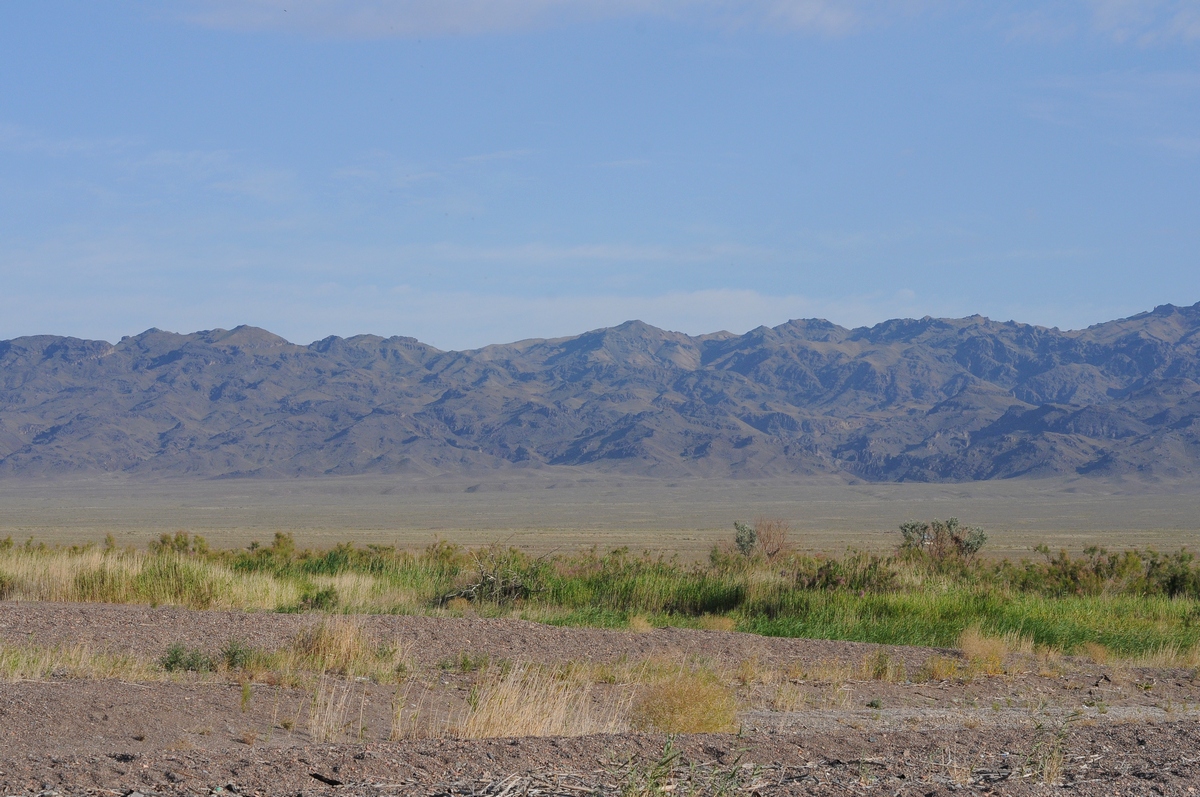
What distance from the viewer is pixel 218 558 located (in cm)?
2400

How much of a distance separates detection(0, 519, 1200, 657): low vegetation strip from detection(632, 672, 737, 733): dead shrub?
296 inches

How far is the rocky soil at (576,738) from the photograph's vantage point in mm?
7152

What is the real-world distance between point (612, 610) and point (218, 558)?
903 cm

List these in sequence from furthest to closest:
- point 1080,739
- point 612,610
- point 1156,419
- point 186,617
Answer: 1. point 1156,419
2. point 612,610
3. point 186,617
4. point 1080,739

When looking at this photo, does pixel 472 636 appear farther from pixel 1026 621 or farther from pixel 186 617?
pixel 1026 621

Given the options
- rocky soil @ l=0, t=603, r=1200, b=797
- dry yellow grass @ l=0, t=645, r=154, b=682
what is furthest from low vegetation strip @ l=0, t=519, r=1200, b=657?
dry yellow grass @ l=0, t=645, r=154, b=682

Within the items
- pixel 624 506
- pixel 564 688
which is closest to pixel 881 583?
pixel 564 688

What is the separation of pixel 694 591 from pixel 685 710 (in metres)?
11.8

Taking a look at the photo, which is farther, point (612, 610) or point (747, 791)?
point (612, 610)

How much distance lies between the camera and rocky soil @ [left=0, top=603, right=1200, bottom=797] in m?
7.15

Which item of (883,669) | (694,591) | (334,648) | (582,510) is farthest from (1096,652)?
(582,510)

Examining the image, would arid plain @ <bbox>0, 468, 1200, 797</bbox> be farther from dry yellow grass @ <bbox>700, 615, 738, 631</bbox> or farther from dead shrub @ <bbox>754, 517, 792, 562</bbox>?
dead shrub @ <bbox>754, 517, 792, 562</bbox>

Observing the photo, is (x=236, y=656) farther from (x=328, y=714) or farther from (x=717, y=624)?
(x=717, y=624)

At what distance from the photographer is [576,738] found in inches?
330
